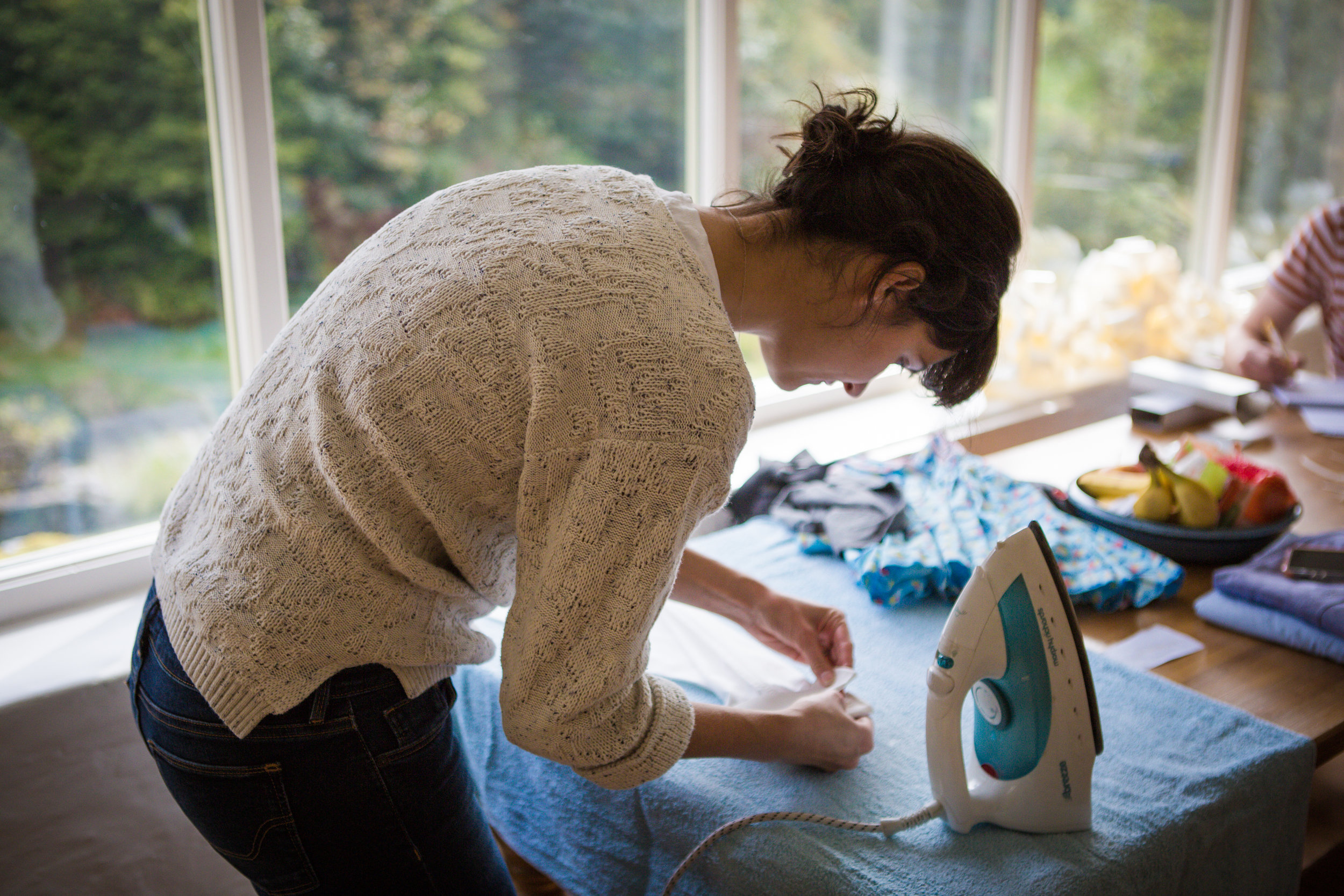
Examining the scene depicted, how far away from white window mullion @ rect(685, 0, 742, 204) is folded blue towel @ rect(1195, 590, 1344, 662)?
1314 mm

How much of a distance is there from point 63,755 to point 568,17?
160cm

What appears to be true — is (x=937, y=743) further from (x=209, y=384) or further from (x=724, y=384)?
(x=209, y=384)

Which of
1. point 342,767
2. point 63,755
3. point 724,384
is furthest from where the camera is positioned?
point 63,755

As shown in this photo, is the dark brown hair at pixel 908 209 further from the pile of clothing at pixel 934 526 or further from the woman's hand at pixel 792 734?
the pile of clothing at pixel 934 526

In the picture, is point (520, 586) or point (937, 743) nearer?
point (520, 586)

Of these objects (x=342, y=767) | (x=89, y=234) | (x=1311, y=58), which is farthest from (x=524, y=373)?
(x=1311, y=58)

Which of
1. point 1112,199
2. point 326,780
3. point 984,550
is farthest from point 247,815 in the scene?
point 1112,199

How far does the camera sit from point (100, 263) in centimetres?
160

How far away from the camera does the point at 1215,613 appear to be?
1337mm

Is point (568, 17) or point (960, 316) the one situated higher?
point (568, 17)

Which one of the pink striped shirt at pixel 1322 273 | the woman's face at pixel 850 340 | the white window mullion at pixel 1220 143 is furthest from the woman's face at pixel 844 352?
the white window mullion at pixel 1220 143

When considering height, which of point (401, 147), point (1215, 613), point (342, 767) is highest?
point (401, 147)

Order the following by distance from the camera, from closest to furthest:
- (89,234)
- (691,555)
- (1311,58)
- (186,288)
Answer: (691,555)
(89,234)
(186,288)
(1311,58)

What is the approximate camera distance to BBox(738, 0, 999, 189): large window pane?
7.77ft
